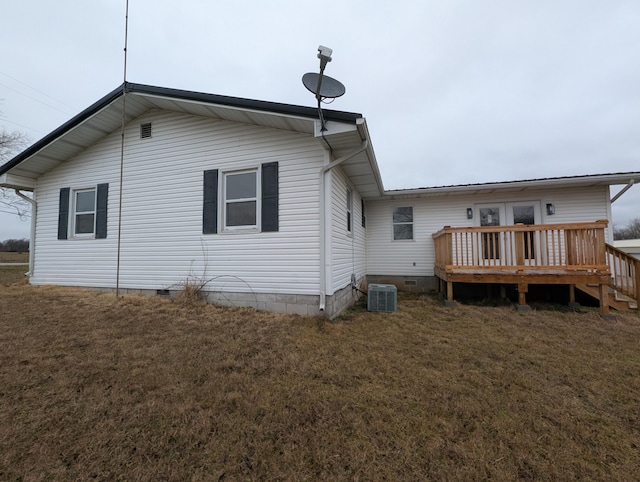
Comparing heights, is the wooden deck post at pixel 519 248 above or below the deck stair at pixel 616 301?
above

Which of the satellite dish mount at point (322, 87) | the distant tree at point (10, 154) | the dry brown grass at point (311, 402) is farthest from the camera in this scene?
the distant tree at point (10, 154)

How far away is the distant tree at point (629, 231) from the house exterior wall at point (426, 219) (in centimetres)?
4600

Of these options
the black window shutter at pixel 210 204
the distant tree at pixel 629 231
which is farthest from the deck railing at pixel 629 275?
the distant tree at pixel 629 231

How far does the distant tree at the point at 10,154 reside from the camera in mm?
16625

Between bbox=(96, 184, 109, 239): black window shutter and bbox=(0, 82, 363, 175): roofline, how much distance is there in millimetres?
1439

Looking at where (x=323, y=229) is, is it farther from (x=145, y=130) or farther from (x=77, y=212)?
(x=77, y=212)

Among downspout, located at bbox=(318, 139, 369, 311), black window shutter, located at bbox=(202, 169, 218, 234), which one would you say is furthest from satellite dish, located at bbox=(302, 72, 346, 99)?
black window shutter, located at bbox=(202, 169, 218, 234)

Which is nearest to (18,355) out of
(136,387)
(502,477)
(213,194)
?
(136,387)

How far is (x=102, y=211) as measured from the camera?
6578 millimetres

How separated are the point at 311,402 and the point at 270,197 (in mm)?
3801

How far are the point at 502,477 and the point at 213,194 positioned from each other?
5.72 m

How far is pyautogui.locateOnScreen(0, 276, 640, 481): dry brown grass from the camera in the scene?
1.67 metres

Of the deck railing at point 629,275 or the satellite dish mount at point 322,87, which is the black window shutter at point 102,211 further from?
the deck railing at point 629,275

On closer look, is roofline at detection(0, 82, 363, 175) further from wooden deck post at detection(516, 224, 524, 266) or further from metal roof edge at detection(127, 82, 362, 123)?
wooden deck post at detection(516, 224, 524, 266)
